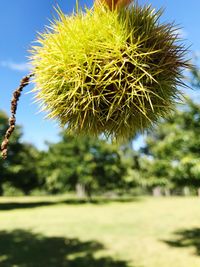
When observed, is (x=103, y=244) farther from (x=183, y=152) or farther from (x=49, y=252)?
(x=183, y=152)

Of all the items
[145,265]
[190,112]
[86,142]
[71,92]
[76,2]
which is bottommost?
[145,265]

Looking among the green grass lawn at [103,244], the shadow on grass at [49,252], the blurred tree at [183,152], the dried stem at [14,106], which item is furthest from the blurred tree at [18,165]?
the dried stem at [14,106]

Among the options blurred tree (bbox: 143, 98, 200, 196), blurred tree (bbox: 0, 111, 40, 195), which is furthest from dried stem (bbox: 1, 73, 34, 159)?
blurred tree (bbox: 0, 111, 40, 195)

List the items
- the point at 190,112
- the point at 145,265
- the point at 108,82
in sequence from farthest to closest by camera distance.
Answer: the point at 190,112, the point at 145,265, the point at 108,82

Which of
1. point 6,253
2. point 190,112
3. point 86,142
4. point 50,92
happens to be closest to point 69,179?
point 86,142

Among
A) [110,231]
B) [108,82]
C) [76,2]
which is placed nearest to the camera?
[108,82]

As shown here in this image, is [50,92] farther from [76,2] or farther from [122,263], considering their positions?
[122,263]
